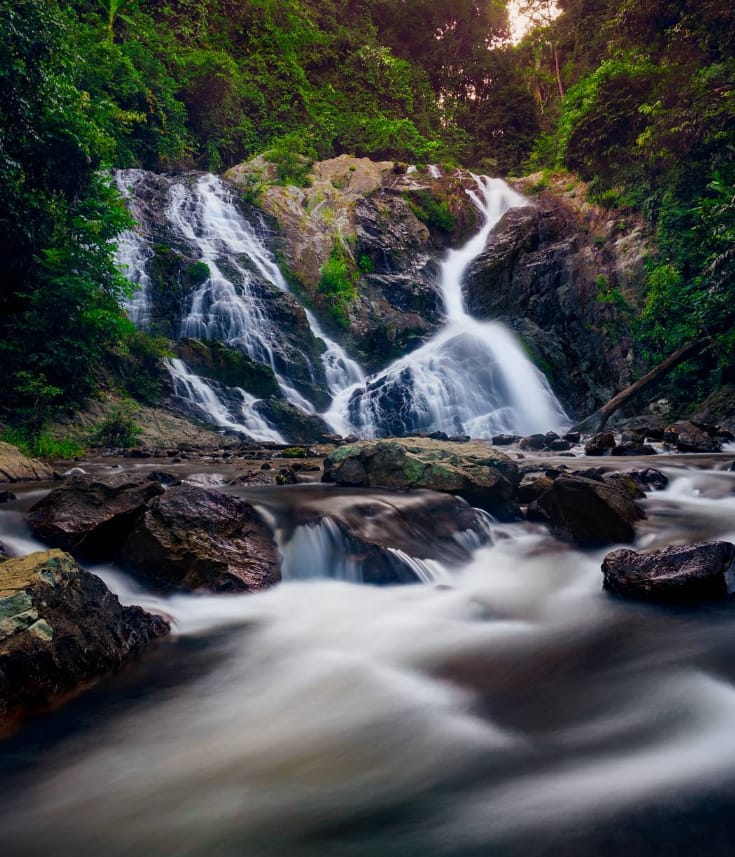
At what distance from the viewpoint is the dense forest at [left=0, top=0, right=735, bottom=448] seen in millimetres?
11398

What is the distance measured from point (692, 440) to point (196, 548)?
33.3ft

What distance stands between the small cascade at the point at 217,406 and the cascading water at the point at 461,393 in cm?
284

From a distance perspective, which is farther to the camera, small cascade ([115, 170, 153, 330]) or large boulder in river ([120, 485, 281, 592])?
A: small cascade ([115, 170, 153, 330])

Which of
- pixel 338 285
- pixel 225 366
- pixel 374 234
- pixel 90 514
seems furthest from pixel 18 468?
pixel 374 234

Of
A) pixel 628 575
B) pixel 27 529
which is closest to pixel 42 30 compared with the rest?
pixel 27 529

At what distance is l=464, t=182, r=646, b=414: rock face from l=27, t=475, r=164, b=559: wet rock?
16.4 meters

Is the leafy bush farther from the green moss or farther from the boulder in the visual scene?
the boulder

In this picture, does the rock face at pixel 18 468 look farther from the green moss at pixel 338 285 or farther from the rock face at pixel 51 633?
the green moss at pixel 338 285

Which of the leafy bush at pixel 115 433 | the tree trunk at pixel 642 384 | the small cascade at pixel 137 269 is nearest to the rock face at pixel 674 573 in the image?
the leafy bush at pixel 115 433

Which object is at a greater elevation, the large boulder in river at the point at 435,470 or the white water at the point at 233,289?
the white water at the point at 233,289

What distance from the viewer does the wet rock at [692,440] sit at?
1066cm

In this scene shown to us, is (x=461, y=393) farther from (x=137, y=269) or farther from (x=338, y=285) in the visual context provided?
(x=137, y=269)

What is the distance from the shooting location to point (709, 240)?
1334 cm

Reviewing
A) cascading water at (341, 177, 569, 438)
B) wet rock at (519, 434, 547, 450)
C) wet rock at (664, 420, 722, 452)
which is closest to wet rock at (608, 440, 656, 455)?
wet rock at (664, 420, 722, 452)
